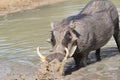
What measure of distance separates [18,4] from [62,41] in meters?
14.9

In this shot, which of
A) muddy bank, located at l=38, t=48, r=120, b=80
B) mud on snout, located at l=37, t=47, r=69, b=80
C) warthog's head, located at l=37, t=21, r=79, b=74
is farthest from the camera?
muddy bank, located at l=38, t=48, r=120, b=80

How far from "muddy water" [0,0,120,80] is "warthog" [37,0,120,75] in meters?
1.16

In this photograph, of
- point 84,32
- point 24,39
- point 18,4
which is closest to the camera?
point 84,32

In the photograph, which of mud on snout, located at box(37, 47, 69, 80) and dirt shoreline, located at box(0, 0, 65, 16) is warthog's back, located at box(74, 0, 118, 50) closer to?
mud on snout, located at box(37, 47, 69, 80)

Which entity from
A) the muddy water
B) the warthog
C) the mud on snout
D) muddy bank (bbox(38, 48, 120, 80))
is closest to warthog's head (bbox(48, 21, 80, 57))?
the warthog

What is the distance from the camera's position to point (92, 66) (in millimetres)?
8797

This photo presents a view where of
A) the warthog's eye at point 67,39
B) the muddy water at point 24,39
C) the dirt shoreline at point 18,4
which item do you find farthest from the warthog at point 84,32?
the dirt shoreline at point 18,4

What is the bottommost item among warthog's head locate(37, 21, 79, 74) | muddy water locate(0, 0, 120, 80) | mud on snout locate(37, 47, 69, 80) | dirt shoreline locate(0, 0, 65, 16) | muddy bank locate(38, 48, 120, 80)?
dirt shoreline locate(0, 0, 65, 16)

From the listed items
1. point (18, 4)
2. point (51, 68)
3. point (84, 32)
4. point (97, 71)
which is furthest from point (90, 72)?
point (18, 4)

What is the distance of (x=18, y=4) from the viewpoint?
2231cm

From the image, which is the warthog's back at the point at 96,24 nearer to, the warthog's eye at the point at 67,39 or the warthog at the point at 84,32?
the warthog at the point at 84,32

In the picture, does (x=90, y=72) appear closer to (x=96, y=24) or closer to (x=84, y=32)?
(x=84, y=32)

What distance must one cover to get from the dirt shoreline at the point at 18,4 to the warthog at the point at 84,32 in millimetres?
11172

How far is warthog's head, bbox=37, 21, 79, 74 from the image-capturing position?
24.0ft
